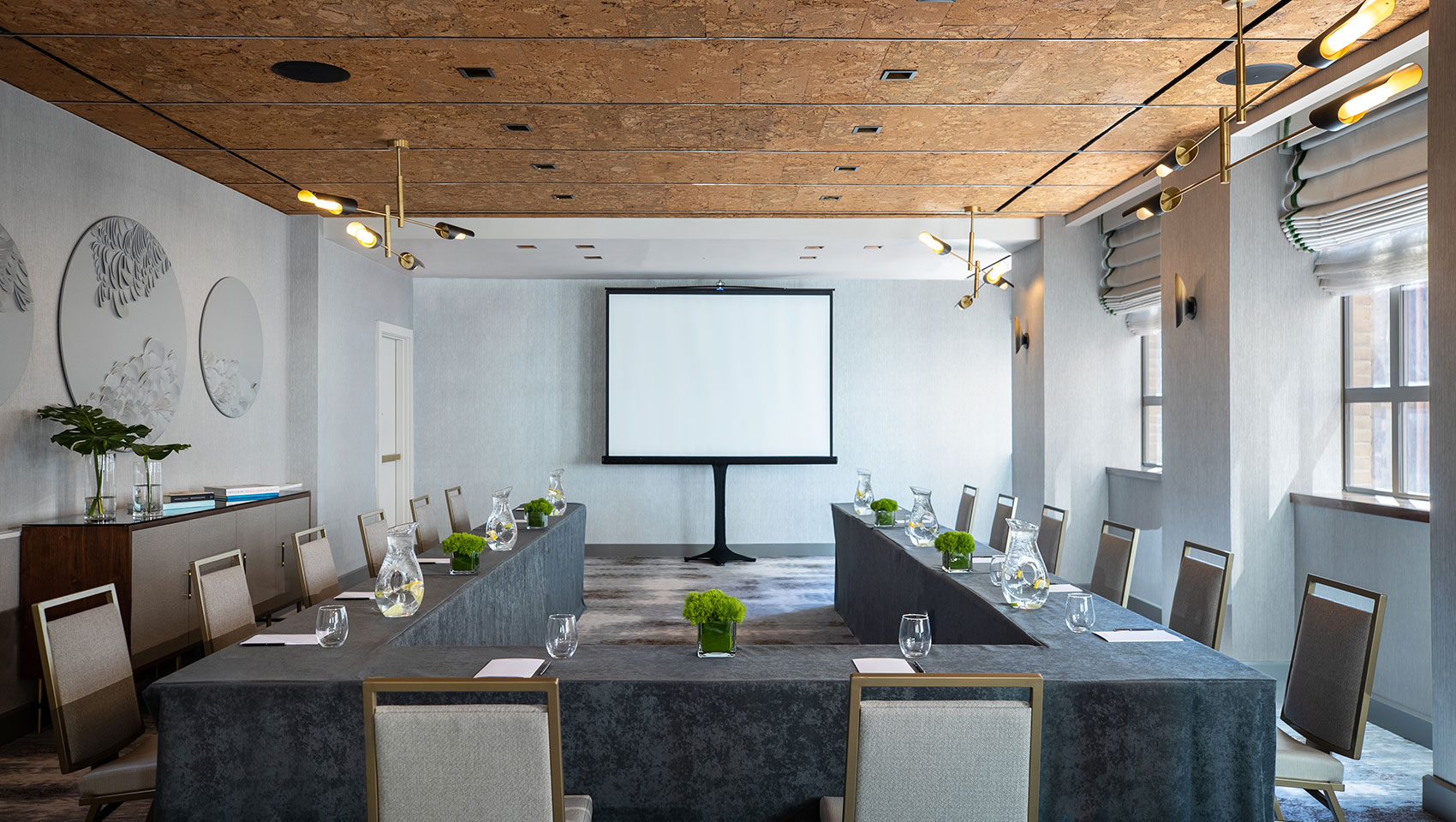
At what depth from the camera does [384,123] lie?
15.0 feet

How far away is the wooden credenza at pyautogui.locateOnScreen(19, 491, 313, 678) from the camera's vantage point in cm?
414

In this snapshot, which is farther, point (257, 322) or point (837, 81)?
point (257, 322)

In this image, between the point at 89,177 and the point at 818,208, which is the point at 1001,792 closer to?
the point at 89,177

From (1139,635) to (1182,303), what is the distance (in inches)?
127

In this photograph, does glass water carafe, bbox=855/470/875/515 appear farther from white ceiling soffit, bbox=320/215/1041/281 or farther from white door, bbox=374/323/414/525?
white door, bbox=374/323/414/525

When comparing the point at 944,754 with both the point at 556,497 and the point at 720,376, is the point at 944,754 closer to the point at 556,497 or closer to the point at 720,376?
the point at 556,497

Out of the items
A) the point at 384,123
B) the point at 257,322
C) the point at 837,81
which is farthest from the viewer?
the point at 257,322

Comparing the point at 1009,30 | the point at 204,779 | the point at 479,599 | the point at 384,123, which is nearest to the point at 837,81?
the point at 1009,30

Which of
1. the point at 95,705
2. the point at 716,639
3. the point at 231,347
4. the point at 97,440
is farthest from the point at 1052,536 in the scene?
the point at 231,347

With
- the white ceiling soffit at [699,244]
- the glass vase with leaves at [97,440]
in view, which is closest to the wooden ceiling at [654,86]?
the white ceiling soffit at [699,244]

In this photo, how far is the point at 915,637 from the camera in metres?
2.47

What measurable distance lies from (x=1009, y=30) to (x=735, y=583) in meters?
5.30

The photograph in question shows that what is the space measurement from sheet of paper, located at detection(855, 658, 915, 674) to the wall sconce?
3709 mm

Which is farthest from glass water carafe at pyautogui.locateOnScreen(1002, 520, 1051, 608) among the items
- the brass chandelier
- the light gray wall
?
the light gray wall
